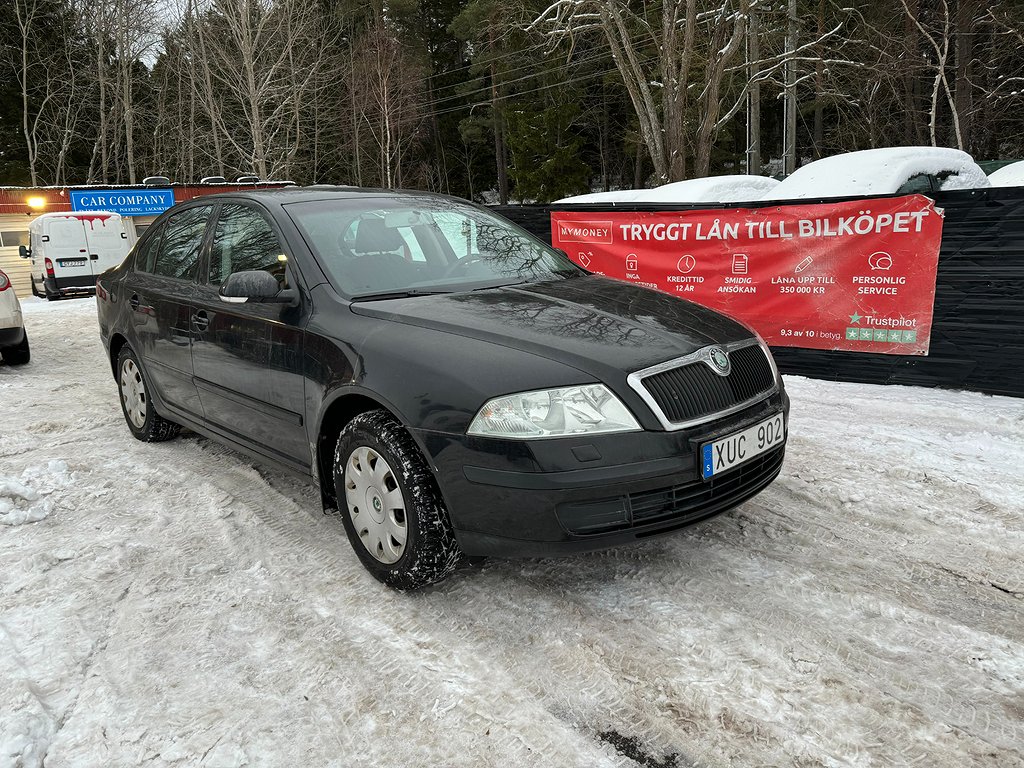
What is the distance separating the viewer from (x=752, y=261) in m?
7.20

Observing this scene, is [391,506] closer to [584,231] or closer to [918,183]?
[584,231]

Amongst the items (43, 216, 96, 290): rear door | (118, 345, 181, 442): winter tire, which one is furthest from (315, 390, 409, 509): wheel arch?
(43, 216, 96, 290): rear door

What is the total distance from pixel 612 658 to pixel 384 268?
209 centimetres

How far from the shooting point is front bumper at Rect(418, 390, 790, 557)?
2.63 metres

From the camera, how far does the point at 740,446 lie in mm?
2938

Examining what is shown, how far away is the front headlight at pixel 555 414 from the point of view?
2660mm

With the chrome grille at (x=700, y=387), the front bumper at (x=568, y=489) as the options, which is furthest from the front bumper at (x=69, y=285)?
the chrome grille at (x=700, y=387)

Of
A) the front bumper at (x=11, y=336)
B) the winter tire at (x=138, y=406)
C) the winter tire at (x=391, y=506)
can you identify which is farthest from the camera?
the front bumper at (x=11, y=336)

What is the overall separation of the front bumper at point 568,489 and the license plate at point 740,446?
1.7 inches

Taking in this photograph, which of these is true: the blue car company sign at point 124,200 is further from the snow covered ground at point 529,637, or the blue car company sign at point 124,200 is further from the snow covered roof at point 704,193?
the snow covered ground at point 529,637

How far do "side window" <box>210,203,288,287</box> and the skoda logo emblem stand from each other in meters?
2.04

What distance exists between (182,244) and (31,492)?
67.0 inches

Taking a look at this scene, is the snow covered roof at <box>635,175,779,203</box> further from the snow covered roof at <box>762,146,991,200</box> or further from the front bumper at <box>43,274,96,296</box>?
the front bumper at <box>43,274,96,296</box>

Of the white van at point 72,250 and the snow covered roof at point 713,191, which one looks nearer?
the snow covered roof at point 713,191
